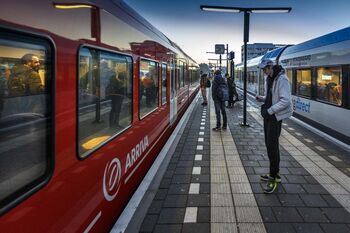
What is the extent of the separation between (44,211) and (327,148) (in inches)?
252

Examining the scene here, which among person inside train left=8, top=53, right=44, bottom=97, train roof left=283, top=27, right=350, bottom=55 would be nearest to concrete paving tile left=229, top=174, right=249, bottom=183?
person inside train left=8, top=53, right=44, bottom=97

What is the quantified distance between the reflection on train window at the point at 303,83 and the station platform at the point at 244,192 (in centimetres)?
379

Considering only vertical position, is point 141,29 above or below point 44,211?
above

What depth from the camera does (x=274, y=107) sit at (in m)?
4.28

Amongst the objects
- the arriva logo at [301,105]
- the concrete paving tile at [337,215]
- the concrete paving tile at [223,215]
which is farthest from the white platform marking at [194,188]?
the arriva logo at [301,105]

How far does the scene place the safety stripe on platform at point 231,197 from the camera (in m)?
3.47

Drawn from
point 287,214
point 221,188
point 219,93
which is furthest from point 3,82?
point 219,93

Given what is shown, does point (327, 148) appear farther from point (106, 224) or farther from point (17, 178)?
point (17, 178)

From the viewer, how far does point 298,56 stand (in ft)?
38.7

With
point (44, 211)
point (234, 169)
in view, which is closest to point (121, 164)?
point (44, 211)

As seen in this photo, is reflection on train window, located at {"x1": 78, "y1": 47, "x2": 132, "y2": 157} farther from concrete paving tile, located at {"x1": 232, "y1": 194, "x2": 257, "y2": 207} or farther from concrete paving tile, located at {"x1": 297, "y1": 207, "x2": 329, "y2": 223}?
concrete paving tile, located at {"x1": 297, "y1": 207, "x2": 329, "y2": 223}

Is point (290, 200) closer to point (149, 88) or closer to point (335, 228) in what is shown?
point (335, 228)

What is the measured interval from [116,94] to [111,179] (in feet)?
3.12

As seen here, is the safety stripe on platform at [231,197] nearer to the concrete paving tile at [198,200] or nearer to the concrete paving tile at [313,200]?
the concrete paving tile at [198,200]
